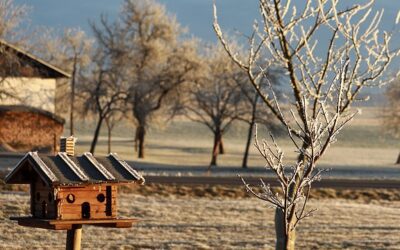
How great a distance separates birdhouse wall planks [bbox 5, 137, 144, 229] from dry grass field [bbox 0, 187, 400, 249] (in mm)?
10618

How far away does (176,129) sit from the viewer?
477 feet

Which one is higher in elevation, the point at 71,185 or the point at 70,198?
the point at 71,185

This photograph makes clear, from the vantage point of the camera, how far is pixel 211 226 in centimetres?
2964

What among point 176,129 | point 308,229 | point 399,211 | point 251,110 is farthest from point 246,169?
point 176,129

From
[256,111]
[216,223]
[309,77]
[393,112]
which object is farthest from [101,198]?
[393,112]

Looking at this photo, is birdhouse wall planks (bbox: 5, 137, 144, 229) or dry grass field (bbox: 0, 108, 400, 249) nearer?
birdhouse wall planks (bbox: 5, 137, 144, 229)

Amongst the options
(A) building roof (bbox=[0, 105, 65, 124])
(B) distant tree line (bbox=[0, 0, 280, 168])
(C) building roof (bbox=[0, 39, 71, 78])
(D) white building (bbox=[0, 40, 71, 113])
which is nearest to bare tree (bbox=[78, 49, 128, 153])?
(B) distant tree line (bbox=[0, 0, 280, 168])

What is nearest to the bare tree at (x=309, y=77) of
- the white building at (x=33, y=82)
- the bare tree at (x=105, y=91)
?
the white building at (x=33, y=82)

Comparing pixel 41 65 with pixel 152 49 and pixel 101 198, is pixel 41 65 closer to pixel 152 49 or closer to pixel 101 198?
pixel 152 49

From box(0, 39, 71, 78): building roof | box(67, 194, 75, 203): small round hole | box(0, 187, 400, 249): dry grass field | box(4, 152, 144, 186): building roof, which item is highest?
box(0, 39, 71, 78): building roof

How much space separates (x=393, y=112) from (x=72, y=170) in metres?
79.4

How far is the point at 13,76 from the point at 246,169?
14.3 meters

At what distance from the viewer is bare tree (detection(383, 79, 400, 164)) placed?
90250 mm

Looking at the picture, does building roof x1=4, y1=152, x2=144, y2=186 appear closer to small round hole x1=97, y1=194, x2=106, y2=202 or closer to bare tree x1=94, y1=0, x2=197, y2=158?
small round hole x1=97, y1=194, x2=106, y2=202
